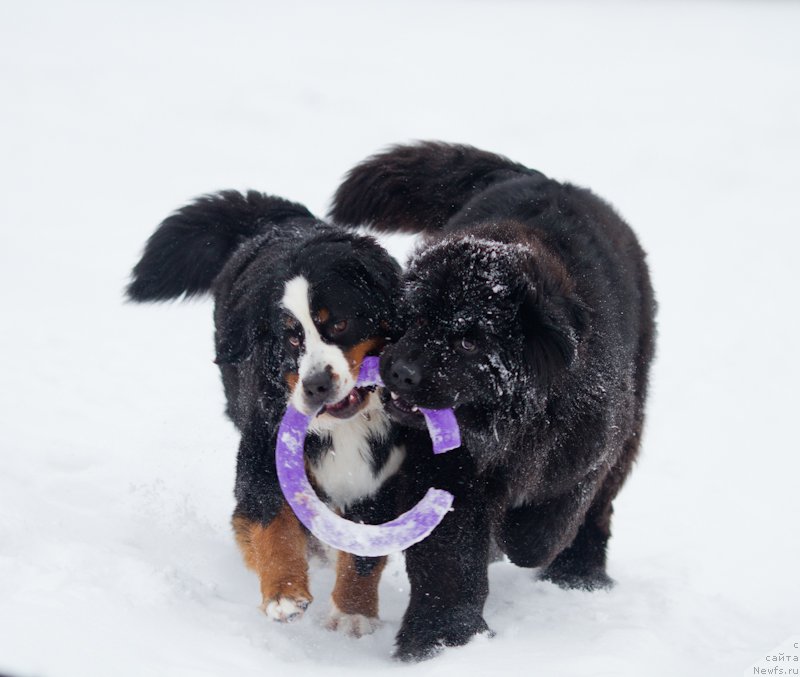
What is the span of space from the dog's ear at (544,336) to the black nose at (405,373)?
42cm

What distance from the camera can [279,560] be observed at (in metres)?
4.46

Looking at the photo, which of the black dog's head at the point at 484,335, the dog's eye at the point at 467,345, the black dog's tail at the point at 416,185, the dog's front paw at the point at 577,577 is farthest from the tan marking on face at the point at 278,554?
the black dog's tail at the point at 416,185

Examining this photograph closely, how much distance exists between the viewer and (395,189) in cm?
597

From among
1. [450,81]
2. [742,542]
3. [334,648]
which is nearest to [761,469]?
[742,542]

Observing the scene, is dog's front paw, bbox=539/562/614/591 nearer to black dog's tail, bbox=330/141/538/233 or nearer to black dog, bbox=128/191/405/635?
black dog, bbox=128/191/405/635

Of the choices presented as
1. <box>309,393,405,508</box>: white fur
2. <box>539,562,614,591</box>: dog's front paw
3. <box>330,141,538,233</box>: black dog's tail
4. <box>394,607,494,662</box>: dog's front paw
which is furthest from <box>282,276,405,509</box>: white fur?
<box>330,141,538,233</box>: black dog's tail

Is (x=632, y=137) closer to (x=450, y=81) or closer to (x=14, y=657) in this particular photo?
(x=450, y=81)

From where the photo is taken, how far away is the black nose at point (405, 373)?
394cm

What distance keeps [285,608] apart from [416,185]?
255cm

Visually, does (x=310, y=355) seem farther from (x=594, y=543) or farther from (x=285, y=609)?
(x=594, y=543)

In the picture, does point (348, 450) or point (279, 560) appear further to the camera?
point (348, 450)

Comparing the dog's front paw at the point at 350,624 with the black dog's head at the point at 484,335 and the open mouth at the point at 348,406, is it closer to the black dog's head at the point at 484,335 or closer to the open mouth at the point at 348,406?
the open mouth at the point at 348,406

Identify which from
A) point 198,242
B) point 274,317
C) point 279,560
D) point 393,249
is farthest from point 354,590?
point 393,249

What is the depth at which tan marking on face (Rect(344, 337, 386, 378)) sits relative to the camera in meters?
4.28
